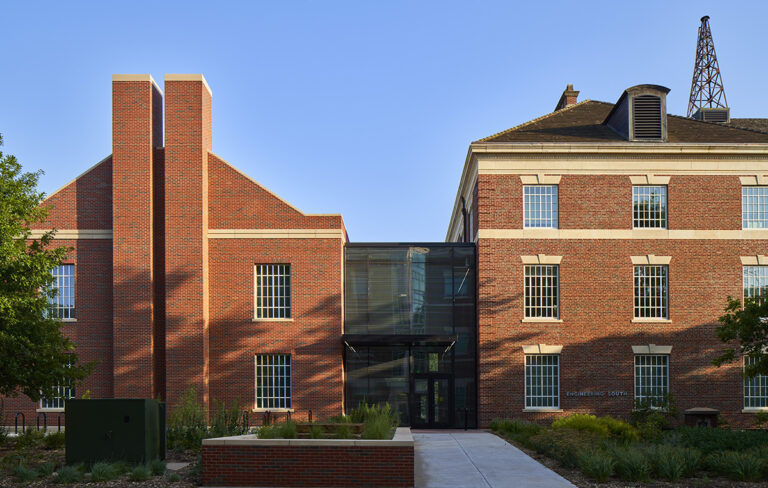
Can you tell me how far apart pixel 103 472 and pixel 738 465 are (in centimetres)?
1304

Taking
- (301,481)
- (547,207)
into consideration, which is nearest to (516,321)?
(547,207)

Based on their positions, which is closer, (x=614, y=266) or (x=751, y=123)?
(x=614, y=266)

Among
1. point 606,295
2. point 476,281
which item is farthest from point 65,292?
point 606,295

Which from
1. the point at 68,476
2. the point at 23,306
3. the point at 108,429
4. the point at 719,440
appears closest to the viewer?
the point at 68,476

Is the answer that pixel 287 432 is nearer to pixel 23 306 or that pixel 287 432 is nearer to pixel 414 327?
pixel 23 306

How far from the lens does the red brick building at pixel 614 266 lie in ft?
94.1

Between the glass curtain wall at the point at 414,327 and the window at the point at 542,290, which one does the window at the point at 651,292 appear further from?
the glass curtain wall at the point at 414,327

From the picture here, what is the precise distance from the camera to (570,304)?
29.0 meters

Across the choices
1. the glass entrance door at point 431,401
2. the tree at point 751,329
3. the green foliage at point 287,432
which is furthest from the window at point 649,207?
the green foliage at point 287,432

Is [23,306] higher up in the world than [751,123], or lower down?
lower down

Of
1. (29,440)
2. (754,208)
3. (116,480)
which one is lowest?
(29,440)

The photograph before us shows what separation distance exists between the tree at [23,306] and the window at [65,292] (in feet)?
27.3

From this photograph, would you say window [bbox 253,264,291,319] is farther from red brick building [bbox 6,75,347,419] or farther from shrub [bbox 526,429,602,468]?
shrub [bbox 526,429,602,468]

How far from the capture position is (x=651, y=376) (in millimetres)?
28797
